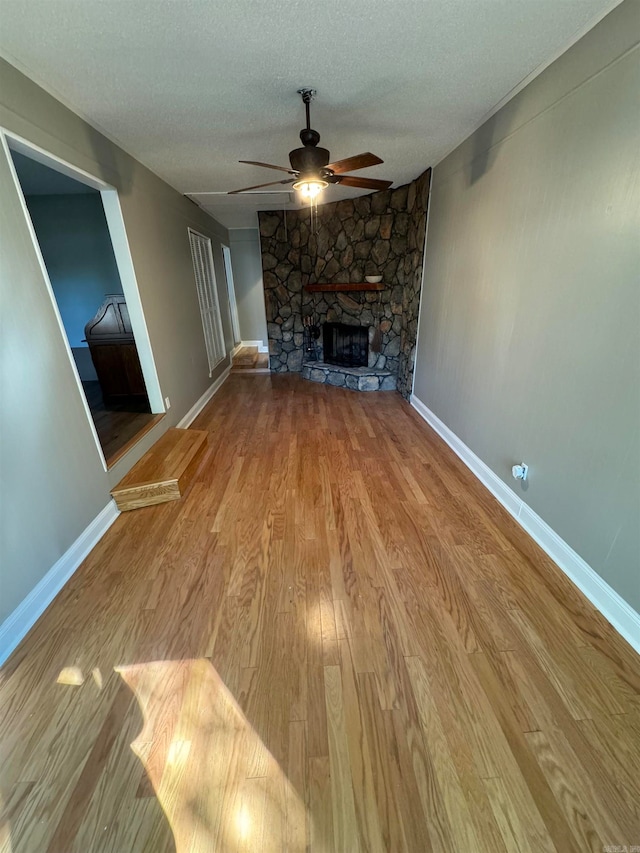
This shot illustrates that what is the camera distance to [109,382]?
357cm

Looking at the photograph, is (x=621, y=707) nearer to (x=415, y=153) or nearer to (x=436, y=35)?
(x=436, y=35)

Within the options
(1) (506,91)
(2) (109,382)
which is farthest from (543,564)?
(2) (109,382)

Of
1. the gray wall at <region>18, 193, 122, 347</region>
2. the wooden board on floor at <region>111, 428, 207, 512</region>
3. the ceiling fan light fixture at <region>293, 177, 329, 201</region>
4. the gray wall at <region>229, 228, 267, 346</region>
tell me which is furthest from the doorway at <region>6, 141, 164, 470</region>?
the gray wall at <region>229, 228, 267, 346</region>

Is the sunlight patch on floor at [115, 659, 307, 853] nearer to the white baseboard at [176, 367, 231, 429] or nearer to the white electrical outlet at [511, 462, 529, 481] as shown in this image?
the white electrical outlet at [511, 462, 529, 481]

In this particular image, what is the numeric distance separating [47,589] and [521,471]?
269 centimetres

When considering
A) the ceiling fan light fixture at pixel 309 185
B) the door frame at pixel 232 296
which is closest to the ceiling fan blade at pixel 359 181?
the ceiling fan light fixture at pixel 309 185

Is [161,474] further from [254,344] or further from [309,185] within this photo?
[254,344]

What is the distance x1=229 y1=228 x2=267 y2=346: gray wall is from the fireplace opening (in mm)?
1828

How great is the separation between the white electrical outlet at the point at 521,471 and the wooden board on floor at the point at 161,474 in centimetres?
229

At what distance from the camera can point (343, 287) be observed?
4.77 metres

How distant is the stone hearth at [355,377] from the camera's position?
472cm

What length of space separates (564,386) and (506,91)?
180 cm

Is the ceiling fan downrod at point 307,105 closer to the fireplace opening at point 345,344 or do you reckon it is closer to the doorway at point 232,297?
the fireplace opening at point 345,344

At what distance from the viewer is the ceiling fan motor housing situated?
208 centimetres
